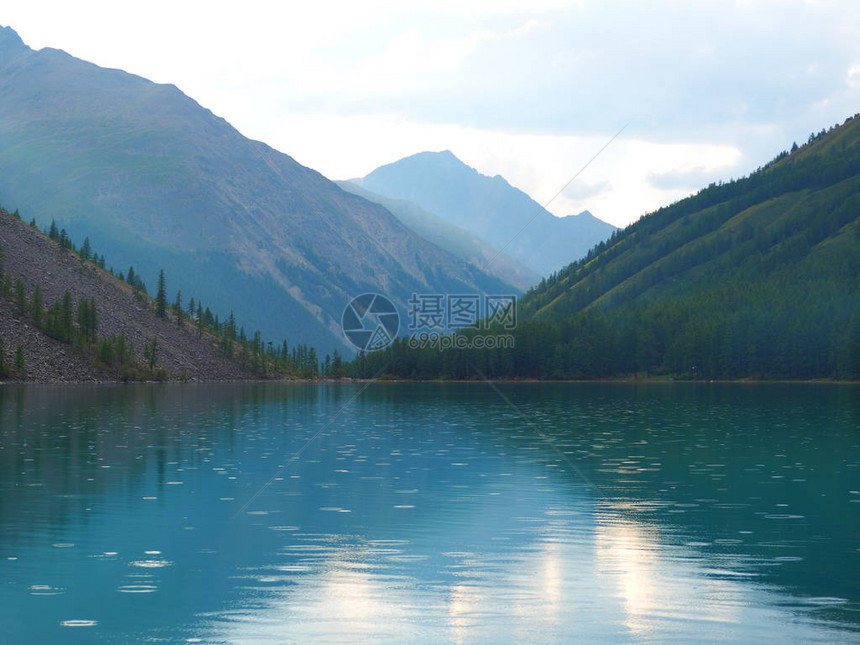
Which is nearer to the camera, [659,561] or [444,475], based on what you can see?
[659,561]

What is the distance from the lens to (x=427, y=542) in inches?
1261

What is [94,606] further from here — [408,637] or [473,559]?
[473,559]

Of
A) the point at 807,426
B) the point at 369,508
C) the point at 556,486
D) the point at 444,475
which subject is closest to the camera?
the point at 369,508

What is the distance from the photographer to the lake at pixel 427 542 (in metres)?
22.4

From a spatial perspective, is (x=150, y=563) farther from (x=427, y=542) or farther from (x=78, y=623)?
(x=427, y=542)

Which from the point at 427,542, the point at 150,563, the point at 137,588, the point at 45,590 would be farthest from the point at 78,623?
the point at 427,542

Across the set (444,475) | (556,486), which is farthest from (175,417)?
(556,486)

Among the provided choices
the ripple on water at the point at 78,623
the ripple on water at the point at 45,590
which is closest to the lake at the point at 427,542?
the ripple on water at the point at 78,623

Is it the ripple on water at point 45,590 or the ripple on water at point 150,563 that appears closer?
the ripple on water at point 45,590

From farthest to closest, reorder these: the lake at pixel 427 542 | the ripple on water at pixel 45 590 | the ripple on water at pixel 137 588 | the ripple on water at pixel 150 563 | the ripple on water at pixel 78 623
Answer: the ripple on water at pixel 150 563
the ripple on water at pixel 137 588
the ripple on water at pixel 45 590
the lake at pixel 427 542
the ripple on water at pixel 78 623

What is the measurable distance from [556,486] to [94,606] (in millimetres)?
27320

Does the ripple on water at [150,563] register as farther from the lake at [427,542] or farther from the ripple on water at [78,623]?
Answer: the ripple on water at [78,623]

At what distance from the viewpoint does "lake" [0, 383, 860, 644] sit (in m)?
22.4

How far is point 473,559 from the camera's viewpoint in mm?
29344
